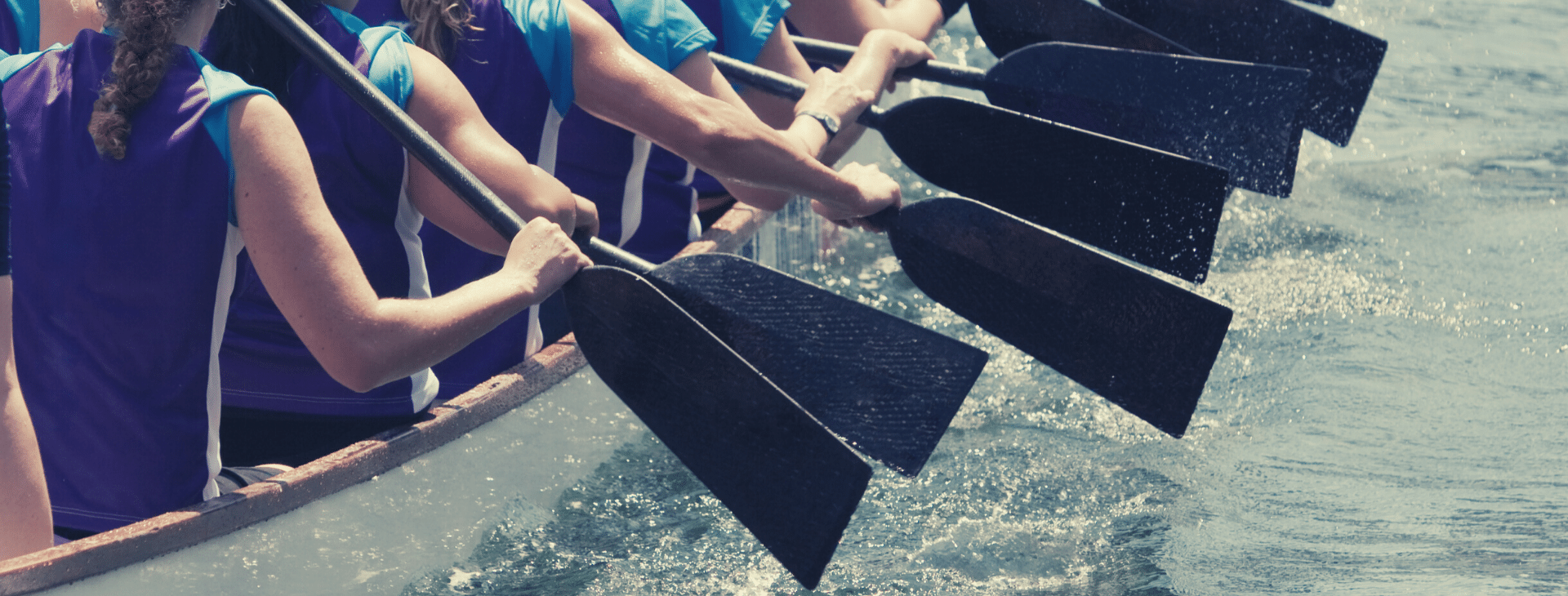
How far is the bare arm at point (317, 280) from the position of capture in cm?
135

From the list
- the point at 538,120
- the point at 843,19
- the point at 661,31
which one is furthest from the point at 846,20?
the point at 538,120

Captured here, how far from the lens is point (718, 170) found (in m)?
2.20

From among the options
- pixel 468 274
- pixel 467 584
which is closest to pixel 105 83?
pixel 468 274

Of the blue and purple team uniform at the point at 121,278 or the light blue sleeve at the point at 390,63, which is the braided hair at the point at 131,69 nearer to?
the blue and purple team uniform at the point at 121,278

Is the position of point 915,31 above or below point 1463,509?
above

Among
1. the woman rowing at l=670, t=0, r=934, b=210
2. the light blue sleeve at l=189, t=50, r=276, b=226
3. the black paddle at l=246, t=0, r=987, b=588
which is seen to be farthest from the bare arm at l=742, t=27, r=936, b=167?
the light blue sleeve at l=189, t=50, r=276, b=226

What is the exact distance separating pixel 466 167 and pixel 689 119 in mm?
434

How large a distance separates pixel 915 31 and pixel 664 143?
142cm

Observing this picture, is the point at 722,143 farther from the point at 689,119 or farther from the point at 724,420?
the point at 724,420

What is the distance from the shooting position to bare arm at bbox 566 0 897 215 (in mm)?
1989

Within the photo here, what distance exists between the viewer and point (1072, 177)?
2607mm

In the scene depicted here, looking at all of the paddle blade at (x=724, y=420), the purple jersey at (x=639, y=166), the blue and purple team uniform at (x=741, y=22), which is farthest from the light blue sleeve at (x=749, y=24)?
the paddle blade at (x=724, y=420)

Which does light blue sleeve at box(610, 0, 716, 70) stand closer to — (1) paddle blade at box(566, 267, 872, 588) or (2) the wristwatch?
(2) the wristwatch

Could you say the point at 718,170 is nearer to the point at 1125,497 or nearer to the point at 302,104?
the point at 302,104
